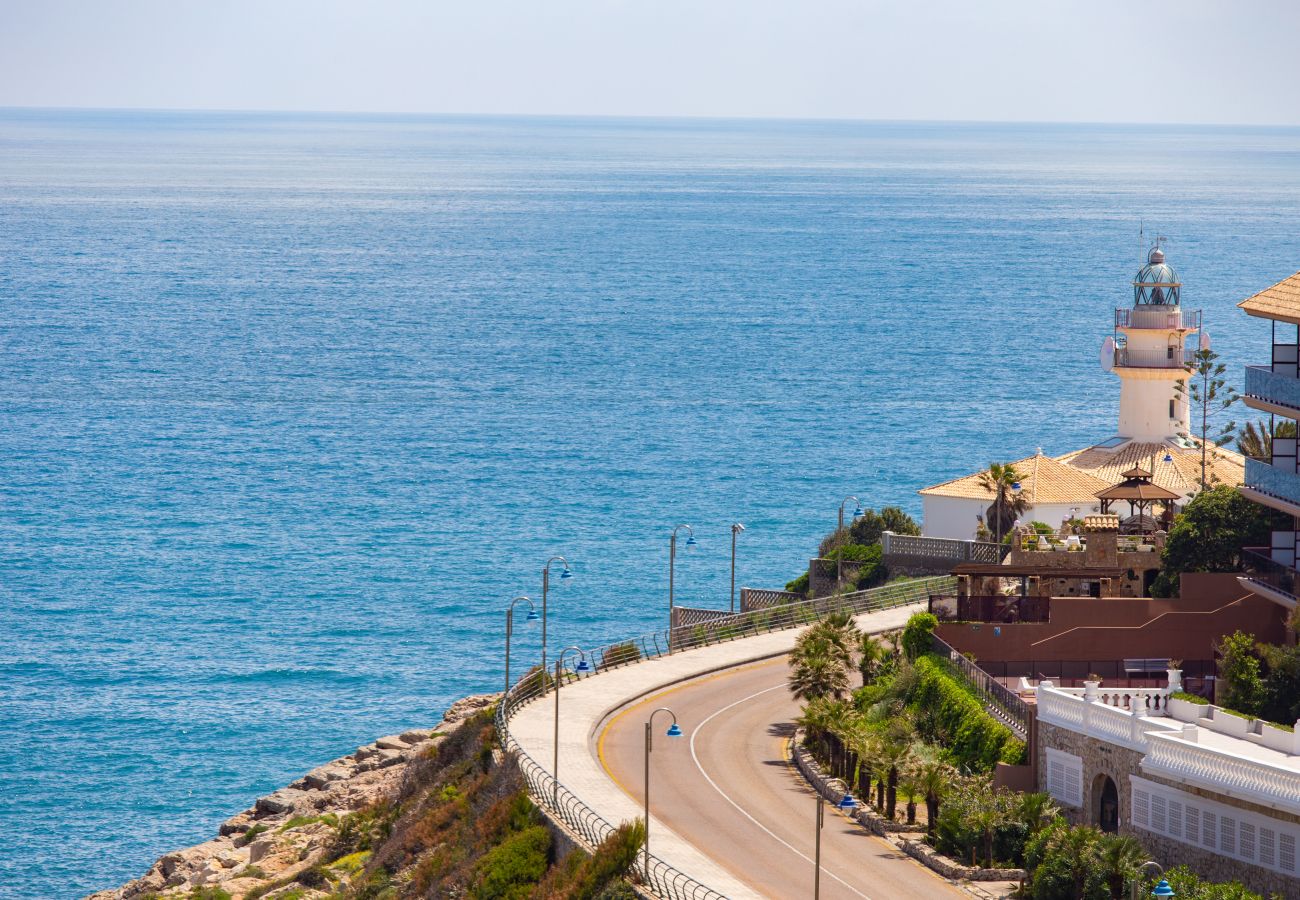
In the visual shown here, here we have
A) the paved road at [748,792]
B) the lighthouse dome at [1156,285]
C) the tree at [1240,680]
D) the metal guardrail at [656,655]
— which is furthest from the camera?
the lighthouse dome at [1156,285]

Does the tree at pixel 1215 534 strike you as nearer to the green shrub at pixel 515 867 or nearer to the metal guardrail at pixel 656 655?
the metal guardrail at pixel 656 655

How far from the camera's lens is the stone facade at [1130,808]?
111 ft

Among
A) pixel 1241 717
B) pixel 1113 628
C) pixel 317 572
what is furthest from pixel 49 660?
pixel 1241 717

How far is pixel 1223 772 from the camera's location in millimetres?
34344

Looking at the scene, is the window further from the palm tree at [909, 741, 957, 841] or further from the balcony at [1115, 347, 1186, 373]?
the balcony at [1115, 347, 1186, 373]

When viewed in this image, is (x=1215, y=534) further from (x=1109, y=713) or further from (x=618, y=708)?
(x=618, y=708)

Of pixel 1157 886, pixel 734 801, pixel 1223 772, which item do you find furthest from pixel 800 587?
pixel 1157 886

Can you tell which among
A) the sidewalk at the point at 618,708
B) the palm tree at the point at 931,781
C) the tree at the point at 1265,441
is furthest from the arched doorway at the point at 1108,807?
the tree at the point at 1265,441

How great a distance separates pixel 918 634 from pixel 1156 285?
2728 centimetres

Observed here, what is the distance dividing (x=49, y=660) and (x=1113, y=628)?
4828 centimetres

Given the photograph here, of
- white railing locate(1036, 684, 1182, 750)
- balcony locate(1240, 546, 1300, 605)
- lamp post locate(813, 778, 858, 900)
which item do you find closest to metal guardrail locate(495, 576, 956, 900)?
lamp post locate(813, 778, 858, 900)

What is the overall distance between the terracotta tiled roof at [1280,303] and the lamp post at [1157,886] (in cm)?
1545

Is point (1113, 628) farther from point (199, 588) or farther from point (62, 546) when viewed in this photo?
point (62, 546)

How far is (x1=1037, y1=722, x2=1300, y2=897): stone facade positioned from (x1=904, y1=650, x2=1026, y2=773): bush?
1729 millimetres
